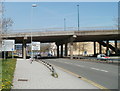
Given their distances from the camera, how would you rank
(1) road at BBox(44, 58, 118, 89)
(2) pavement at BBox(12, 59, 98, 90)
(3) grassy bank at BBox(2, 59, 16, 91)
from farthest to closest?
(1) road at BBox(44, 58, 118, 89)
(2) pavement at BBox(12, 59, 98, 90)
(3) grassy bank at BBox(2, 59, 16, 91)

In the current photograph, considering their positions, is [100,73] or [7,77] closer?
[7,77]

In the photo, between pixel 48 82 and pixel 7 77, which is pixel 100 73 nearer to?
pixel 48 82

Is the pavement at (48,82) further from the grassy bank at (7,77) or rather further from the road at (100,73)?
the road at (100,73)

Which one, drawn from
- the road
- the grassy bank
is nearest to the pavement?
the grassy bank

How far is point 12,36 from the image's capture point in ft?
201

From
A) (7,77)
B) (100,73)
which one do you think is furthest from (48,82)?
(100,73)

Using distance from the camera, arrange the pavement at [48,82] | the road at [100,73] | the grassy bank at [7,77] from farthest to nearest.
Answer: the road at [100,73] → the pavement at [48,82] → the grassy bank at [7,77]

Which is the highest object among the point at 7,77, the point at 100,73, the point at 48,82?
the point at 7,77

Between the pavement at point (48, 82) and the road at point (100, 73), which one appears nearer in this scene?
the pavement at point (48, 82)

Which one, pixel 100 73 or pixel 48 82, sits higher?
pixel 48 82

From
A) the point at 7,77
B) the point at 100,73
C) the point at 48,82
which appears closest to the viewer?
the point at 48,82

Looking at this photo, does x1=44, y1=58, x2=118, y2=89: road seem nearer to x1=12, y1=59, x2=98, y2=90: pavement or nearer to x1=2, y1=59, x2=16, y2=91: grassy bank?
x1=12, y1=59, x2=98, y2=90: pavement

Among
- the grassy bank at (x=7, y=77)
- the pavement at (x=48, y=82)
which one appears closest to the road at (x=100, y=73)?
the pavement at (x=48, y=82)

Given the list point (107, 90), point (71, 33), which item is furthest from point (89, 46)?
point (107, 90)
